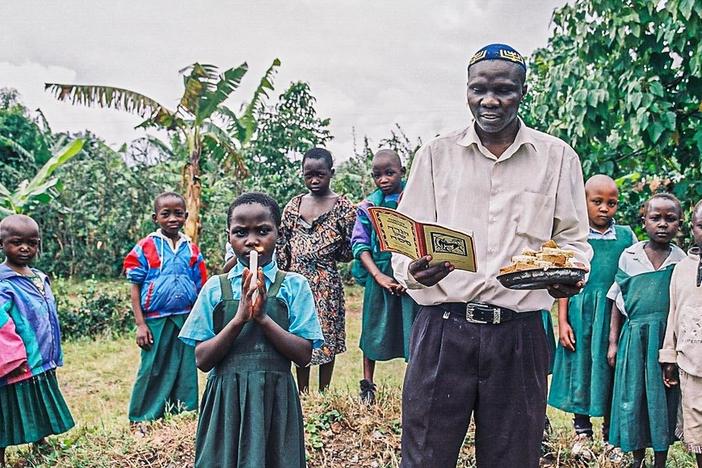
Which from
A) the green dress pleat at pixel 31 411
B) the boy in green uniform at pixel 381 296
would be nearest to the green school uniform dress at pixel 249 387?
the boy in green uniform at pixel 381 296

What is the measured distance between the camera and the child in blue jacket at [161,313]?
4293 millimetres

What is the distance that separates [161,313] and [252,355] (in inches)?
77.3

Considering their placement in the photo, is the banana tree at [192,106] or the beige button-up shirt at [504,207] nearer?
the beige button-up shirt at [504,207]

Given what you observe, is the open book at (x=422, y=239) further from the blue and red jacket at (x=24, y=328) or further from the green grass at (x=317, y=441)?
the blue and red jacket at (x=24, y=328)

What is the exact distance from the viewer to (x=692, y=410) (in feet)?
10.2

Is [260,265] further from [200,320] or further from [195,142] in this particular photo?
[195,142]

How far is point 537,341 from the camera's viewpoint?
2.21m

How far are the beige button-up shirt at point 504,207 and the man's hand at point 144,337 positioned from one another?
101 inches

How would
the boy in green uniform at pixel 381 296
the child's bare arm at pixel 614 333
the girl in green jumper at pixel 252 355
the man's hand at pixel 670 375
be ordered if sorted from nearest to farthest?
the girl in green jumper at pixel 252 355, the man's hand at pixel 670 375, the child's bare arm at pixel 614 333, the boy in green uniform at pixel 381 296

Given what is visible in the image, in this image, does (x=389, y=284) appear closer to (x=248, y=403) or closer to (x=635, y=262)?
(x=635, y=262)

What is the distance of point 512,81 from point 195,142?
21.9ft

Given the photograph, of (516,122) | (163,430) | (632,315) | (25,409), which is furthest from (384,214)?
(25,409)

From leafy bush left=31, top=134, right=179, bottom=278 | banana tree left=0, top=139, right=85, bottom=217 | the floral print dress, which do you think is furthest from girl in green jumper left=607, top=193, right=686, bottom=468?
leafy bush left=31, top=134, right=179, bottom=278

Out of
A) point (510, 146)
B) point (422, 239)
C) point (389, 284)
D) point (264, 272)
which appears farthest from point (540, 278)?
point (389, 284)
